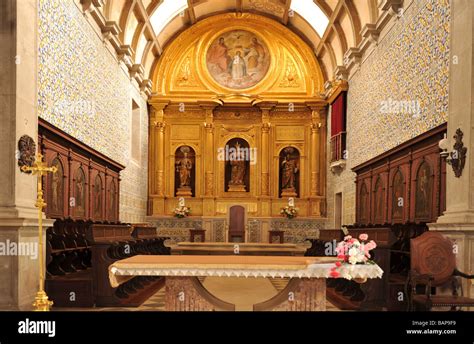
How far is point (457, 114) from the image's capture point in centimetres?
762

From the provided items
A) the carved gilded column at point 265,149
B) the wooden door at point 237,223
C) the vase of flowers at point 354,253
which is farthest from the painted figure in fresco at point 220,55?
the vase of flowers at point 354,253

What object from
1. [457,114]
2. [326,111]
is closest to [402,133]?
[457,114]

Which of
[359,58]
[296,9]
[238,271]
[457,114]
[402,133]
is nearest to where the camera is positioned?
[238,271]

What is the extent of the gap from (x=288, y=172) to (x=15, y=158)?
565 inches

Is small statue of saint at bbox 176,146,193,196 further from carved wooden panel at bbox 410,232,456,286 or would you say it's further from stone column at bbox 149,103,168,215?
carved wooden panel at bbox 410,232,456,286

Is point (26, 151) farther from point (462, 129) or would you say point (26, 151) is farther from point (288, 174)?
point (288, 174)

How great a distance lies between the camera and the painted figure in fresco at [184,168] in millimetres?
20719

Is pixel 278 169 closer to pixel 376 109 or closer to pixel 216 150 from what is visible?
pixel 216 150

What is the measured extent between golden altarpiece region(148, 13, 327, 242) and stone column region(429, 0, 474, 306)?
41.4 ft

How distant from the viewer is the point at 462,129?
24.3 feet

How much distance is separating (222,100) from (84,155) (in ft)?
30.4

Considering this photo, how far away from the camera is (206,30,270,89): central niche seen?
838 inches

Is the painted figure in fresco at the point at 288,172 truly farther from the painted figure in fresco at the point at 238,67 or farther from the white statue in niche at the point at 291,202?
the painted figure in fresco at the point at 238,67

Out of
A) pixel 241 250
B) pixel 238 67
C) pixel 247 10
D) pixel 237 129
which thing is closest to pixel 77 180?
pixel 241 250
